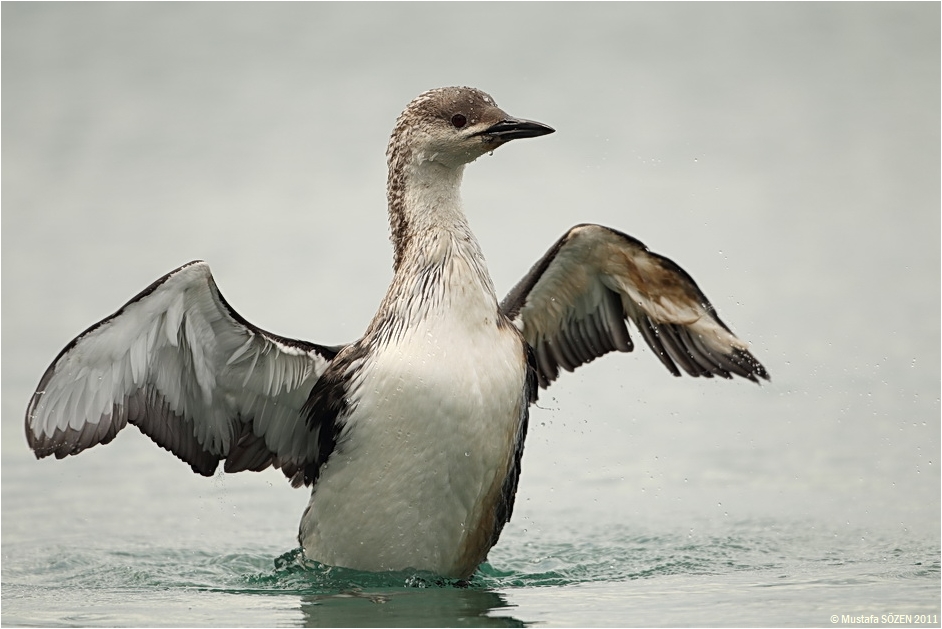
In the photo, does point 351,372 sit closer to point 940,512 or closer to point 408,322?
point 408,322

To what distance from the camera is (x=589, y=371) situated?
16.0 meters

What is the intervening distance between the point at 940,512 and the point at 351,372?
4580 mm

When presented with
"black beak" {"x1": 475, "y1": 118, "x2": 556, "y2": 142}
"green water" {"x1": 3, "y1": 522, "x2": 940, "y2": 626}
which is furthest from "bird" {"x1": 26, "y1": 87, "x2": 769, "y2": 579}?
"green water" {"x1": 3, "y1": 522, "x2": 940, "y2": 626}

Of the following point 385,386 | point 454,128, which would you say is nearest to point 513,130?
point 454,128

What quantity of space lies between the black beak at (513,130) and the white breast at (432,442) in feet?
2.82

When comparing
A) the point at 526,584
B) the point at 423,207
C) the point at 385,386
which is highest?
the point at 423,207

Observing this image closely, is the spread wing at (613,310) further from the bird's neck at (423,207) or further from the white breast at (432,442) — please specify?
the white breast at (432,442)

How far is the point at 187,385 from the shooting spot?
9734mm

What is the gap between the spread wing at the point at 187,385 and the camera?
29.7 feet

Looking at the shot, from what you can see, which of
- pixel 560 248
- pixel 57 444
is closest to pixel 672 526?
pixel 560 248

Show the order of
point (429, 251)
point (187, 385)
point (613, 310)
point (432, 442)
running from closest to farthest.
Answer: point (432, 442)
point (429, 251)
point (187, 385)
point (613, 310)

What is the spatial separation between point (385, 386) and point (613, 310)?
2271 millimetres

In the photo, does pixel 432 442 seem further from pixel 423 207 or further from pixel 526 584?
pixel 423 207

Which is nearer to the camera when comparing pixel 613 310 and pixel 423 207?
pixel 423 207
